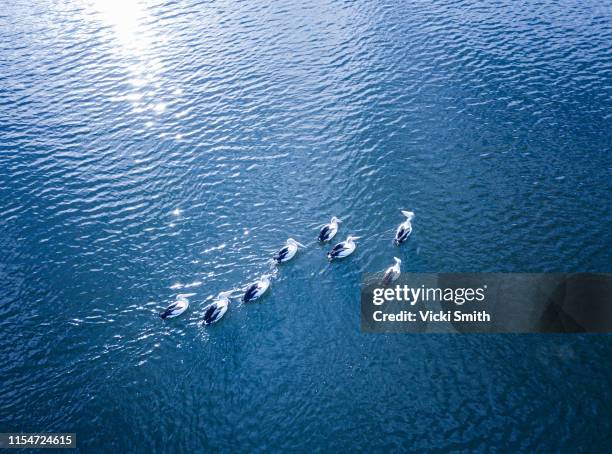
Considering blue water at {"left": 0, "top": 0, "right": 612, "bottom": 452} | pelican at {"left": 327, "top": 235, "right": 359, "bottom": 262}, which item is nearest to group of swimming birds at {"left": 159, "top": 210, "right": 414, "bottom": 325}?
pelican at {"left": 327, "top": 235, "right": 359, "bottom": 262}

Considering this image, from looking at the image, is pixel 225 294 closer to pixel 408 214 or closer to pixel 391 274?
pixel 391 274

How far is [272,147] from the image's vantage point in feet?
155

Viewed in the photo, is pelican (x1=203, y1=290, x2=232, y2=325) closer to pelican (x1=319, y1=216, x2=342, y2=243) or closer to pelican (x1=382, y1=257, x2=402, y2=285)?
pelican (x1=319, y1=216, x2=342, y2=243)

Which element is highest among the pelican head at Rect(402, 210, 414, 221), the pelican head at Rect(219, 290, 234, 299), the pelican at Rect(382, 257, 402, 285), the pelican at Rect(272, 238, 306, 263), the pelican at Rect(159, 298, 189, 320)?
the pelican head at Rect(402, 210, 414, 221)

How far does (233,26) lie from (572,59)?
40.3m

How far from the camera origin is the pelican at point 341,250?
35.9 meters

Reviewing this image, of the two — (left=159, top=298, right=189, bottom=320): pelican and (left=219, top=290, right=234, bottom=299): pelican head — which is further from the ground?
(left=219, top=290, right=234, bottom=299): pelican head

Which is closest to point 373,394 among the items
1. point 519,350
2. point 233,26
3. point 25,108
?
point 519,350

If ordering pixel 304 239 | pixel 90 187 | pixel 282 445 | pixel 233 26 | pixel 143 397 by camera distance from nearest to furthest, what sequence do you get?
pixel 282 445
pixel 143 397
pixel 304 239
pixel 90 187
pixel 233 26

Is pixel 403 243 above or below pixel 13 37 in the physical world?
below

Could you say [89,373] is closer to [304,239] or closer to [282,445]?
[282,445]

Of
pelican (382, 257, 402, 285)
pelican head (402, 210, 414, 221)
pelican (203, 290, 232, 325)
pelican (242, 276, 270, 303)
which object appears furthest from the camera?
pelican head (402, 210, 414, 221)

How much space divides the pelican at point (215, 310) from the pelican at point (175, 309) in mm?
1401

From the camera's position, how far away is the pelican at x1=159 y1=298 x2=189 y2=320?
3300cm
